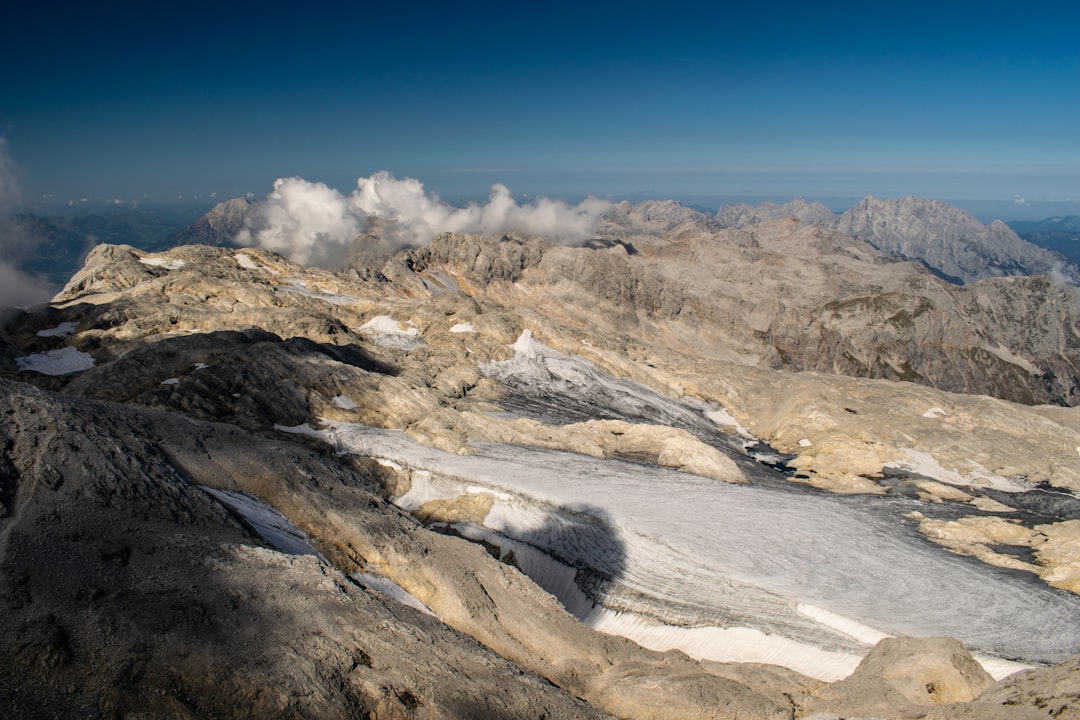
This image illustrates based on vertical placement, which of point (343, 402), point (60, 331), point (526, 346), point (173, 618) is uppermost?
point (173, 618)

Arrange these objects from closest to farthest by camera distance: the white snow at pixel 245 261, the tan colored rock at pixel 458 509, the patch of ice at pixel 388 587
→ the patch of ice at pixel 388 587
the tan colored rock at pixel 458 509
the white snow at pixel 245 261

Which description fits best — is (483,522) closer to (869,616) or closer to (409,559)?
(409,559)

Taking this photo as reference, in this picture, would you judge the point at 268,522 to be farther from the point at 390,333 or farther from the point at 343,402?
the point at 390,333

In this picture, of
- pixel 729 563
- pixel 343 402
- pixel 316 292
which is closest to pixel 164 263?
pixel 316 292

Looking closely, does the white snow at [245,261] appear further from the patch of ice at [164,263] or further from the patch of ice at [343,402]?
the patch of ice at [343,402]

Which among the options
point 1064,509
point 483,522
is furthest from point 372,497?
point 1064,509

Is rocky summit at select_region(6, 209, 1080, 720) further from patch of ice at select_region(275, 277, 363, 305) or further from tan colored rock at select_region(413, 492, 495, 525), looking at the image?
patch of ice at select_region(275, 277, 363, 305)

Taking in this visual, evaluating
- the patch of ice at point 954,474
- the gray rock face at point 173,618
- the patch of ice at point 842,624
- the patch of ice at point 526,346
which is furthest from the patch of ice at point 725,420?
the gray rock face at point 173,618
